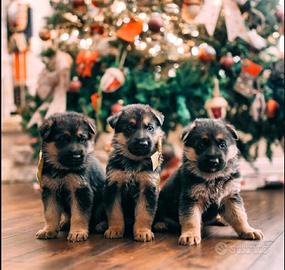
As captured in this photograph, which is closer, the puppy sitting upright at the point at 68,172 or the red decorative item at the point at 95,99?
the puppy sitting upright at the point at 68,172

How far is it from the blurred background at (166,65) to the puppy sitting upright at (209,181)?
118 centimetres

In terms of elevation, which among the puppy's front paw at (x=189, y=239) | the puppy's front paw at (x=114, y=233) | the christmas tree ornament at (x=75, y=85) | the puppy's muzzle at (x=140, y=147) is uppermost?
Result: the puppy's muzzle at (x=140, y=147)

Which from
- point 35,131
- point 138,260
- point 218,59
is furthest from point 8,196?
point 138,260

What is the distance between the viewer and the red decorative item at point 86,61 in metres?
3.25

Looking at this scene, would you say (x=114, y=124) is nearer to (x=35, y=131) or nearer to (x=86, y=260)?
(x=86, y=260)

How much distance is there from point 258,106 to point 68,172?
5.60 ft

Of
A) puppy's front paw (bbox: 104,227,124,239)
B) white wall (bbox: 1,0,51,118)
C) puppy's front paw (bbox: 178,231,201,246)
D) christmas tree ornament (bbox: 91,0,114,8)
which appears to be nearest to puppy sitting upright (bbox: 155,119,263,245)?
puppy's front paw (bbox: 178,231,201,246)

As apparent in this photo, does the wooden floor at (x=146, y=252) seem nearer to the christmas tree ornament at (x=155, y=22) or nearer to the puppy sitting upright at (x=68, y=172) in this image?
the puppy sitting upright at (x=68, y=172)

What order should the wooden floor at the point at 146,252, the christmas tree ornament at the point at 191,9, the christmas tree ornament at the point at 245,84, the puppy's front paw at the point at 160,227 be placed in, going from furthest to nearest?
the christmas tree ornament at the point at 245,84 → the christmas tree ornament at the point at 191,9 → the puppy's front paw at the point at 160,227 → the wooden floor at the point at 146,252

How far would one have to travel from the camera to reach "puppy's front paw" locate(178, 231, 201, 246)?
1799 millimetres

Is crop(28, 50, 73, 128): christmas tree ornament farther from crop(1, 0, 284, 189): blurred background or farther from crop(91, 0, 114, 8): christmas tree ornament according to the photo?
crop(91, 0, 114, 8): christmas tree ornament

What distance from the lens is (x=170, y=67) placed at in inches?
129

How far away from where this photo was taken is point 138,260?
64.3 inches

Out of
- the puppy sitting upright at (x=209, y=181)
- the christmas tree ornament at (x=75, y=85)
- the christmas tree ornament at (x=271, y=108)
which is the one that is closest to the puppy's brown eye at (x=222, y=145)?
the puppy sitting upright at (x=209, y=181)
